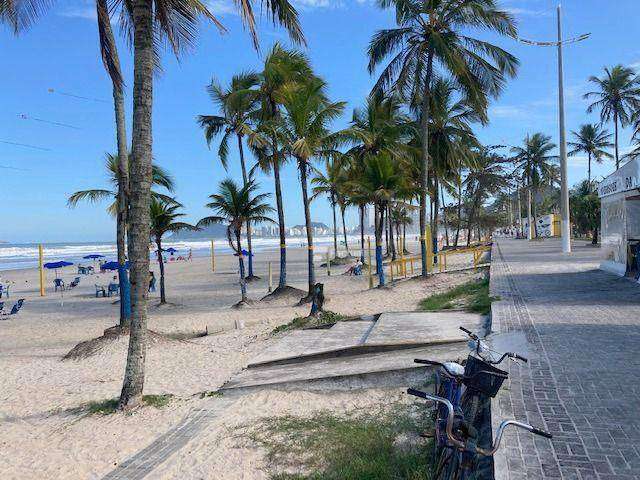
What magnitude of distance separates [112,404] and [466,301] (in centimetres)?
856

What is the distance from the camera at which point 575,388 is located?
4.79m

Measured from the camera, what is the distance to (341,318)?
38.2ft

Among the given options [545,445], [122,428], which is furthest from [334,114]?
[545,445]

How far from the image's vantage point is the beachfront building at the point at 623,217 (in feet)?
39.0

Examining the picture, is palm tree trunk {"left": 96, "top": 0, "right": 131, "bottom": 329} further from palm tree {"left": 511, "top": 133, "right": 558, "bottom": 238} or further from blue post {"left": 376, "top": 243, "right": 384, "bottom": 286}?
palm tree {"left": 511, "top": 133, "right": 558, "bottom": 238}

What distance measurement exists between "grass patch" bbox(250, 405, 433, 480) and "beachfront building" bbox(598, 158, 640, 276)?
31.6 ft

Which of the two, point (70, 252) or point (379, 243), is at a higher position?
point (379, 243)

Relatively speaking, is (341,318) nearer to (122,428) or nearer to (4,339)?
(122,428)

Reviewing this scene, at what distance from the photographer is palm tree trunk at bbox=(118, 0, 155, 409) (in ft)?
21.4

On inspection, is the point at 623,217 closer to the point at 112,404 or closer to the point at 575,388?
the point at 575,388

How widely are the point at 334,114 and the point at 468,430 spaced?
14359mm

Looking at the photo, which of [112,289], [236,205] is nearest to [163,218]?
[236,205]

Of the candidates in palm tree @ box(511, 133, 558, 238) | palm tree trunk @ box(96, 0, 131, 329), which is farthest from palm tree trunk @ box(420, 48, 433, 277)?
palm tree @ box(511, 133, 558, 238)

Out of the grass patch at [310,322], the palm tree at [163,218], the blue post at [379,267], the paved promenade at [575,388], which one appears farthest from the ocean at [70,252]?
the paved promenade at [575,388]
